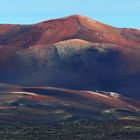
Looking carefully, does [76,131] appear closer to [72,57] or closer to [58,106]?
[58,106]

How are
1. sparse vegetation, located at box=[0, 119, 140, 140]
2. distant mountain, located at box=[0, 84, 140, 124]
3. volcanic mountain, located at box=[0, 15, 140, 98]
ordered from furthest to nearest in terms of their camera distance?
volcanic mountain, located at box=[0, 15, 140, 98], distant mountain, located at box=[0, 84, 140, 124], sparse vegetation, located at box=[0, 119, 140, 140]

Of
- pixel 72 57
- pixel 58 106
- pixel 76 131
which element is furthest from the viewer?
pixel 72 57

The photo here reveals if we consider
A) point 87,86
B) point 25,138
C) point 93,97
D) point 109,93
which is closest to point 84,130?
point 25,138

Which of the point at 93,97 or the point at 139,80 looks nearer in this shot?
the point at 93,97

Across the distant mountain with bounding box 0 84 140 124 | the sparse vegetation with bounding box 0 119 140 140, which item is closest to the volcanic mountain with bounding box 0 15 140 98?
the distant mountain with bounding box 0 84 140 124

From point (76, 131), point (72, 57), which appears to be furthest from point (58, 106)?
point (72, 57)

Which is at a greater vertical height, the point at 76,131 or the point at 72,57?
the point at 72,57

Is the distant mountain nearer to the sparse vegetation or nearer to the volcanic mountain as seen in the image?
the sparse vegetation

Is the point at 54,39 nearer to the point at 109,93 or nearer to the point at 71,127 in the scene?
the point at 109,93
